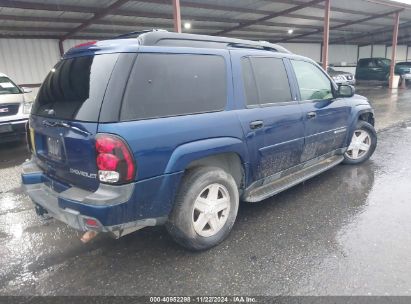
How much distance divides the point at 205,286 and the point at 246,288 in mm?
318

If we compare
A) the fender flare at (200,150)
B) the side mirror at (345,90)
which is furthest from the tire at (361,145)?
the fender flare at (200,150)

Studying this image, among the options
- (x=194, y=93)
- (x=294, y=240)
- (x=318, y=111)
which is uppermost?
(x=194, y=93)

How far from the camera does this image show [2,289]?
8.11ft

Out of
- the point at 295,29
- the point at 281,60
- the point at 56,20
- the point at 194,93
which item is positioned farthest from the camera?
the point at 295,29

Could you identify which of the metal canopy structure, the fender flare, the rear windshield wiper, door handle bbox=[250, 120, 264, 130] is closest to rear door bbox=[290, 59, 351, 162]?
door handle bbox=[250, 120, 264, 130]

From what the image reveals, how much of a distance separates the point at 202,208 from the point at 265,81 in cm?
155

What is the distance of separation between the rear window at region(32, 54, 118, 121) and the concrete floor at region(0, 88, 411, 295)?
132cm

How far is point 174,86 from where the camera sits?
258cm

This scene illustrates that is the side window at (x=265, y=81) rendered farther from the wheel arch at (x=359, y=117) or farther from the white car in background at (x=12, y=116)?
the white car in background at (x=12, y=116)

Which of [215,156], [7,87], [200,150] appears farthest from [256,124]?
[7,87]

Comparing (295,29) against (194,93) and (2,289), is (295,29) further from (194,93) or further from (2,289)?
(2,289)

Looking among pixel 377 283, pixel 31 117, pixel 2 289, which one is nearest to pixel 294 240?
pixel 377 283

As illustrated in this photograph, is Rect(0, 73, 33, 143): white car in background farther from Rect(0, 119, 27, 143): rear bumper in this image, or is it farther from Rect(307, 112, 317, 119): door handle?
Rect(307, 112, 317, 119): door handle

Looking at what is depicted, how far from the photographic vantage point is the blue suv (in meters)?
2.28
